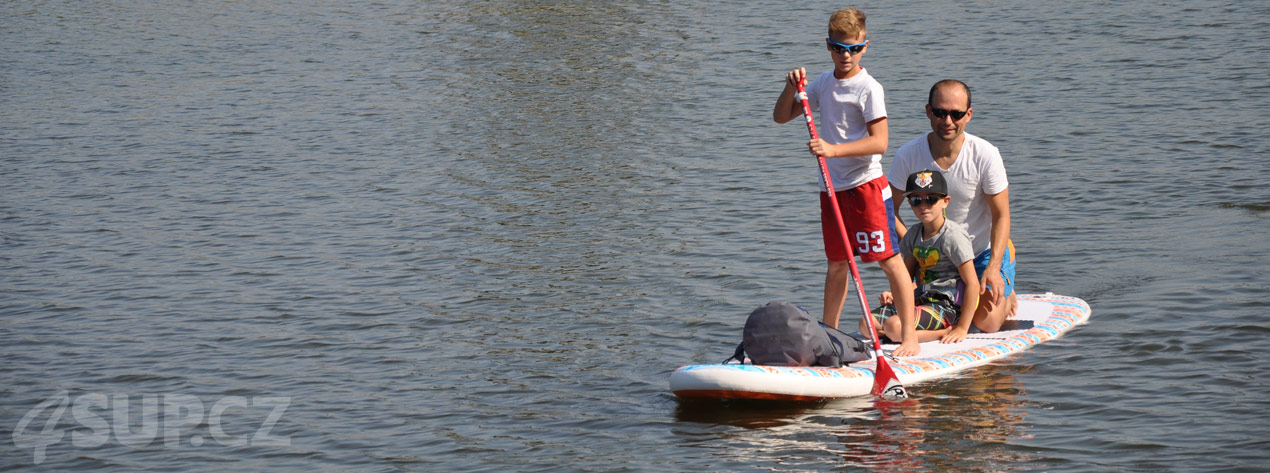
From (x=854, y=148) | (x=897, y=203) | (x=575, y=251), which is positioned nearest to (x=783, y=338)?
(x=854, y=148)

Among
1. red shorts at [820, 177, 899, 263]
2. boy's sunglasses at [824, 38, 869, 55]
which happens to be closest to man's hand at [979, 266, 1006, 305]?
red shorts at [820, 177, 899, 263]

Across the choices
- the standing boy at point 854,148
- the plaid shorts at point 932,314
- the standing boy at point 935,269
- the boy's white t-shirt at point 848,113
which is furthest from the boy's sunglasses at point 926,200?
the plaid shorts at point 932,314

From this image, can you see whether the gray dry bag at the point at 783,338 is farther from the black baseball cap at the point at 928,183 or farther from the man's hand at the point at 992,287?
the man's hand at the point at 992,287

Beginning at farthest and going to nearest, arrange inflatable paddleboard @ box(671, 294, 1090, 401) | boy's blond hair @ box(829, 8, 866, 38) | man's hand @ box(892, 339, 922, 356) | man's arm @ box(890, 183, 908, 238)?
man's arm @ box(890, 183, 908, 238), man's hand @ box(892, 339, 922, 356), inflatable paddleboard @ box(671, 294, 1090, 401), boy's blond hair @ box(829, 8, 866, 38)

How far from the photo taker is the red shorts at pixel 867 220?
23.0 feet

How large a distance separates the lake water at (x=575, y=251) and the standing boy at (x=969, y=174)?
0.53m

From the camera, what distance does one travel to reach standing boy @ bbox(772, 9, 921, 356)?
6.74 m

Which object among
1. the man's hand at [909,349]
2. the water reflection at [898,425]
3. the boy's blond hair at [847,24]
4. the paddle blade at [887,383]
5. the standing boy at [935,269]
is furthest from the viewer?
the man's hand at [909,349]

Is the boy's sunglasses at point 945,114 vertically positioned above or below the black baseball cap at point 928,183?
above

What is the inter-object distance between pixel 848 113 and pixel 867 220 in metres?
0.56

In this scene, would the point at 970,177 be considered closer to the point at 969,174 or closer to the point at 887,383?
the point at 969,174

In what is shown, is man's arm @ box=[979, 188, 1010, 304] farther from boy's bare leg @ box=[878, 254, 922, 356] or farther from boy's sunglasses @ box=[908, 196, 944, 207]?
boy's bare leg @ box=[878, 254, 922, 356]

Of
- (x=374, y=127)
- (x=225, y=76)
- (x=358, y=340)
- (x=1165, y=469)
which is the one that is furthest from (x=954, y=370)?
(x=225, y=76)

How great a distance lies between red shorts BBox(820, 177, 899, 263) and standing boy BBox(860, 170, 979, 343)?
224 millimetres
